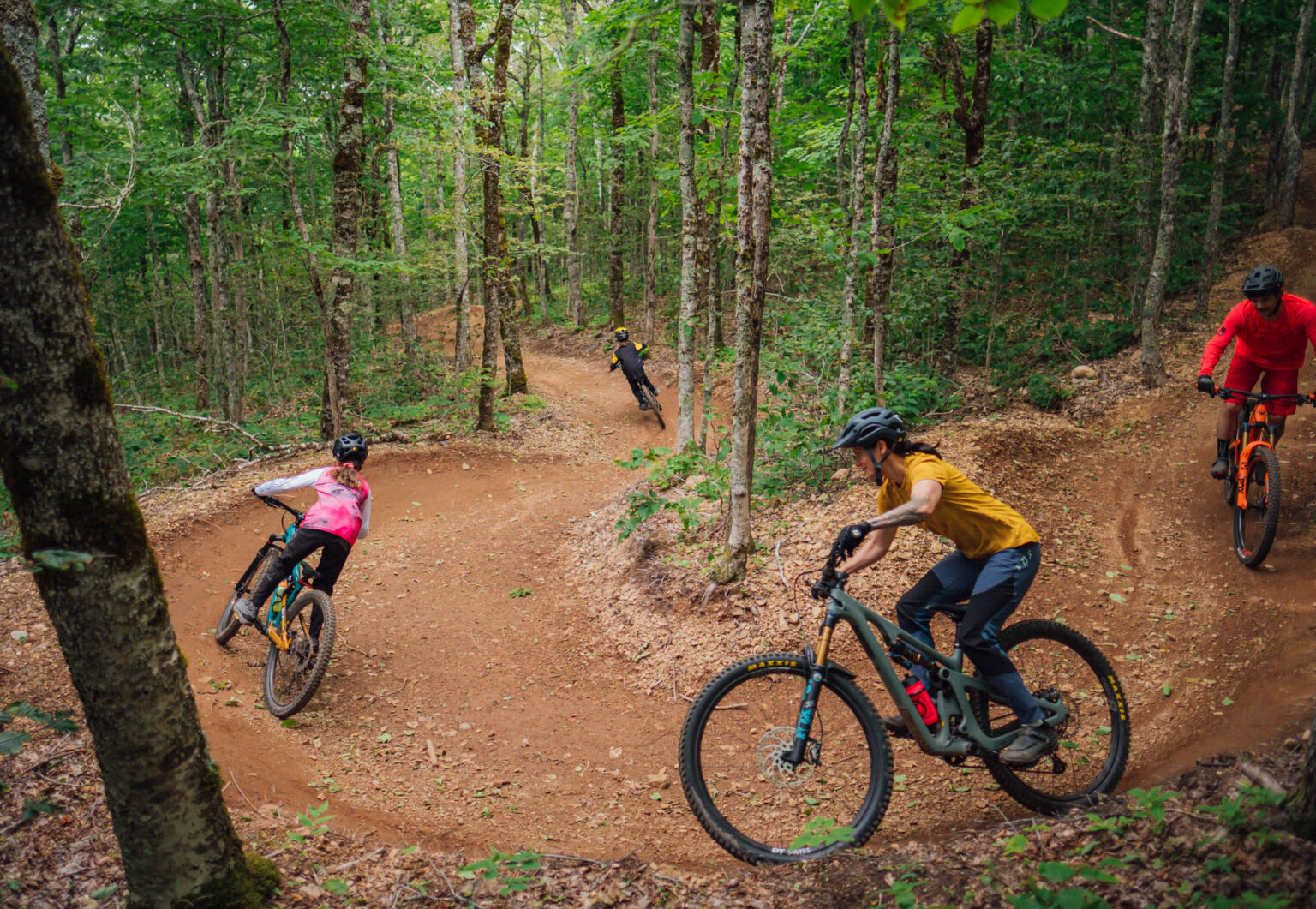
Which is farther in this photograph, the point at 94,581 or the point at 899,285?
the point at 899,285

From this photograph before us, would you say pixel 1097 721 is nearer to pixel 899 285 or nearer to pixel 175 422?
pixel 899 285

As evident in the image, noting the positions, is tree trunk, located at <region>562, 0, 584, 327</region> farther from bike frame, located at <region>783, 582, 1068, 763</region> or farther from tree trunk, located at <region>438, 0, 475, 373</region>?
bike frame, located at <region>783, 582, 1068, 763</region>

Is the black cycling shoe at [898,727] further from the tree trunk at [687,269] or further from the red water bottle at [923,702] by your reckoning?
the tree trunk at [687,269]

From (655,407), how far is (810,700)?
14.5m

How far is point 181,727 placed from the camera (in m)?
2.85

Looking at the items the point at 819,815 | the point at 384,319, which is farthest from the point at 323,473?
the point at 384,319

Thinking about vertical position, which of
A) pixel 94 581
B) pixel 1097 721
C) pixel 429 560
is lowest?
pixel 429 560

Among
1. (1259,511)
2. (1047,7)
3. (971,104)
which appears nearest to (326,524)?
(1047,7)

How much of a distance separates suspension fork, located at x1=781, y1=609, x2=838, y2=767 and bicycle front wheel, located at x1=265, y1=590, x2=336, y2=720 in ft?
13.6

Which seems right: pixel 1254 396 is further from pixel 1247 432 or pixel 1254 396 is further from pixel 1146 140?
pixel 1146 140

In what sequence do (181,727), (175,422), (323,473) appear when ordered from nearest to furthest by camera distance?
(181,727), (323,473), (175,422)

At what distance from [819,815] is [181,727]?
359cm

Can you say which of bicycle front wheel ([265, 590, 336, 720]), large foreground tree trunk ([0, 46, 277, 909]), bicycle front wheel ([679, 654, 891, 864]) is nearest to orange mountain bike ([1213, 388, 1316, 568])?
bicycle front wheel ([679, 654, 891, 864])

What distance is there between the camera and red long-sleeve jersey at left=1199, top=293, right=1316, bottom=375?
6.08 meters
